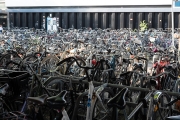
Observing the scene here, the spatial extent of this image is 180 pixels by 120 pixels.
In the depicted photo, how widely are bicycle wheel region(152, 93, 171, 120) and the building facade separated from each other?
67.7 feet

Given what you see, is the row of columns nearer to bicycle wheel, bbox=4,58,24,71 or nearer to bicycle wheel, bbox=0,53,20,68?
bicycle wheel, bbox=0,53,20,68

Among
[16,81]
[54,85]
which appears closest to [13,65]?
[54,85]

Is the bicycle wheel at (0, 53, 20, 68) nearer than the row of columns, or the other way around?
the bicycle wheel at (0, 53, 20, 68)

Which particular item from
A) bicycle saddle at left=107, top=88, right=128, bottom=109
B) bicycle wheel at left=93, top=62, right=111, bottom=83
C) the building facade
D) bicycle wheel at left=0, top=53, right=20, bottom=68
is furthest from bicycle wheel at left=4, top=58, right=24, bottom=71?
the building facade

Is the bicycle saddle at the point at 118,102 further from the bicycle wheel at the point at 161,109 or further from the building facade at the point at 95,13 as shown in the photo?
the building facade at the point at 95,13

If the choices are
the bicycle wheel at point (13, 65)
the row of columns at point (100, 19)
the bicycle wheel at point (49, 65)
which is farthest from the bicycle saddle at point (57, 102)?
the row of columns at point (100, 19)

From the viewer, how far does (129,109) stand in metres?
4.72

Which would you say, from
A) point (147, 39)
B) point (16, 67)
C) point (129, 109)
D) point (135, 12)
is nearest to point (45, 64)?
point (16, 67)

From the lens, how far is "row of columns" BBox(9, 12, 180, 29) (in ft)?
82.5

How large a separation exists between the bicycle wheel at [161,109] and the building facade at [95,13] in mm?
20633
